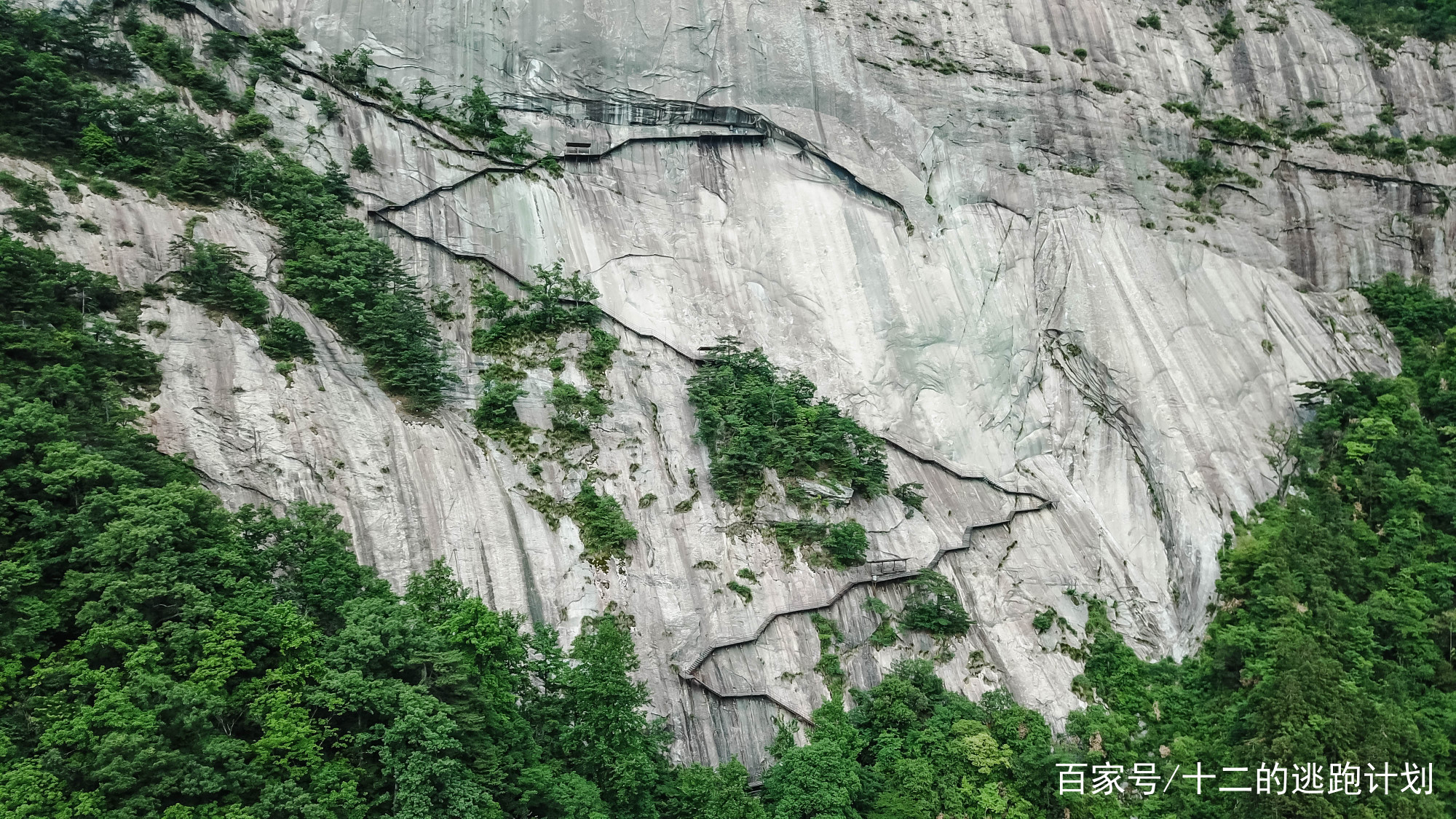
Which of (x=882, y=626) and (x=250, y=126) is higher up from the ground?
(x=250, y=126)

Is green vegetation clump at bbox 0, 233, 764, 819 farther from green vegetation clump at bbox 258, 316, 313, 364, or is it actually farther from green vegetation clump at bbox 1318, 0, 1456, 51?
green vegetation clump at bbox 1318, 0, 1456, 51

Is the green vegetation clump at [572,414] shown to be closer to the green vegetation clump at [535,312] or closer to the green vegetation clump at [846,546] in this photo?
the green vegetation clump at [535,312]

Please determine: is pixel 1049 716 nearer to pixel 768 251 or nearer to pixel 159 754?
pixel 768 251

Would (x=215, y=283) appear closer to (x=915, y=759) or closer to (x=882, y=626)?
(x=882, y=626)

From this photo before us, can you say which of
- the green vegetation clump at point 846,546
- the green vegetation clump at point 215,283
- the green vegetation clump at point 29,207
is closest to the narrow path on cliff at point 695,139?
the green vegetation clump at point 846,546

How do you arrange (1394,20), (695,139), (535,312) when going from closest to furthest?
(535,312)
(695,139)
(1394,20)

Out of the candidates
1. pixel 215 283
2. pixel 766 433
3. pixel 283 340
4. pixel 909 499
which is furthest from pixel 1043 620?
pixel 215 283

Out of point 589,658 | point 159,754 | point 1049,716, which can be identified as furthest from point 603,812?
point 1049,716
